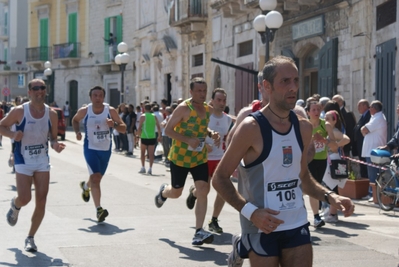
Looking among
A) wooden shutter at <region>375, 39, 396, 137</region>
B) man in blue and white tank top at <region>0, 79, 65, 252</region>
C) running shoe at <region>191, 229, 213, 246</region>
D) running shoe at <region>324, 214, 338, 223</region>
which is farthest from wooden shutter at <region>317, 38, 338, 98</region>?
man in blue and white tank top at <region>0, 79, 65, 252</region>

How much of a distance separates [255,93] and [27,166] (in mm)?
17581

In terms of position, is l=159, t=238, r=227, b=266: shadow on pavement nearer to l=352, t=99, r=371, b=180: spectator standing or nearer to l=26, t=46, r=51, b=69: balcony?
l=352, t=99, r=371, b=180: spectator standing

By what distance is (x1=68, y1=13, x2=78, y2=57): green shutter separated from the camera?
5014 cm

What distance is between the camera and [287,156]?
4.72 m

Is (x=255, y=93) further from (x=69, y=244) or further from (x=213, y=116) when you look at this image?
(x=69, y=244)

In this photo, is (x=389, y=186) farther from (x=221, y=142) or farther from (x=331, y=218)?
(x=221, y=142)

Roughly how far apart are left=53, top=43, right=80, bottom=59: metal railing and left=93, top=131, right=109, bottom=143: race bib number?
4032cm

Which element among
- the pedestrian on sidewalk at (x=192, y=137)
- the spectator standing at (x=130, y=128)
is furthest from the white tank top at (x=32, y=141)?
the spectator standing at (x=130, y=128)

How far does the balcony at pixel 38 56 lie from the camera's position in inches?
2104

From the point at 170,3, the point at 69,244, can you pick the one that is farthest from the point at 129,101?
the point at 69,244

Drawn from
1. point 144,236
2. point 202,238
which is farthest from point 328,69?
point 202,238

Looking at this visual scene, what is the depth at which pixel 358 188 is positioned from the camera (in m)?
13.6

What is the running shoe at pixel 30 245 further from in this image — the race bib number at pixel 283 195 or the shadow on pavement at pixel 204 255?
the race bib number at pixel 283 195

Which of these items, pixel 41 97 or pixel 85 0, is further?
pixel 85 0
